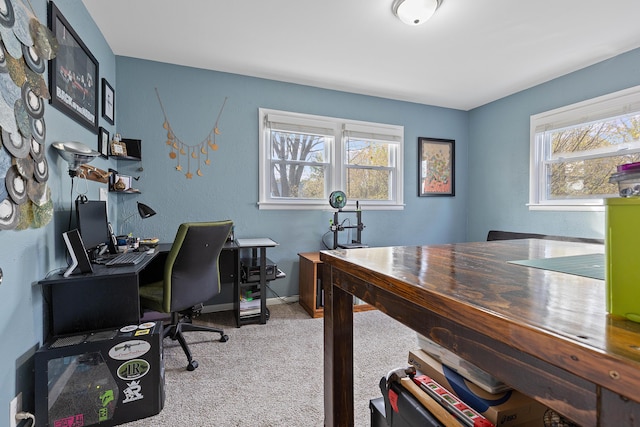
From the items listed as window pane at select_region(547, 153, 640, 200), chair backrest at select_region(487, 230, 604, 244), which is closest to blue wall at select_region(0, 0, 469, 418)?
chair backrest at select_region(487, 230, 604, 244)

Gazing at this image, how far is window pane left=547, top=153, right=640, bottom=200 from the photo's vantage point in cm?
284

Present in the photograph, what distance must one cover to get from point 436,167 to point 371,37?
2228mm

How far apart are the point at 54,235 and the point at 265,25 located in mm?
2085

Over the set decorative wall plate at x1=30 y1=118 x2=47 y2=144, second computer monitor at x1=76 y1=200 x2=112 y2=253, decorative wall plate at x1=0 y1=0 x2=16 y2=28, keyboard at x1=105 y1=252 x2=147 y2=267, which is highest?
decorative wall plate at x1=0 y1=0 x2=16 y2=28

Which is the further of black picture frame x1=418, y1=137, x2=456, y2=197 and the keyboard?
black picture frame x1=418, y1=137, x2=456, y2=197

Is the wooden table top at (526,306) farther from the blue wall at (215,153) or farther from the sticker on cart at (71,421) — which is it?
the blue wall at (215,153)

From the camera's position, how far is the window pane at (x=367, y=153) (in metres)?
3.72

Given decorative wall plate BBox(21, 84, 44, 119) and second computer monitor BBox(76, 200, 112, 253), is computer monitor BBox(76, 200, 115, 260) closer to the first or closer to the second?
second computer monitor BBox(76, 200, 112, 253)

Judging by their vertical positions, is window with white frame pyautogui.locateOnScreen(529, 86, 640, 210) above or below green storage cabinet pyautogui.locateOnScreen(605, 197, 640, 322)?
above

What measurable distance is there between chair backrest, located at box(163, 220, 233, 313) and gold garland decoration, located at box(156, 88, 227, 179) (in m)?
1.22

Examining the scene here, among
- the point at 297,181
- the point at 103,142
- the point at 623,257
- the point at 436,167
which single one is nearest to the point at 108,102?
the point at 103,142

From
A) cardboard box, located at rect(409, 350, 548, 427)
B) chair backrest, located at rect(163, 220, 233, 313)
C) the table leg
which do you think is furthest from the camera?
chair backrest, located at rect(163, 220, 233, 313)

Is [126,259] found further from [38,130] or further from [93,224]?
[38,130]

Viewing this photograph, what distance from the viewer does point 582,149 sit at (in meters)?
3.07
